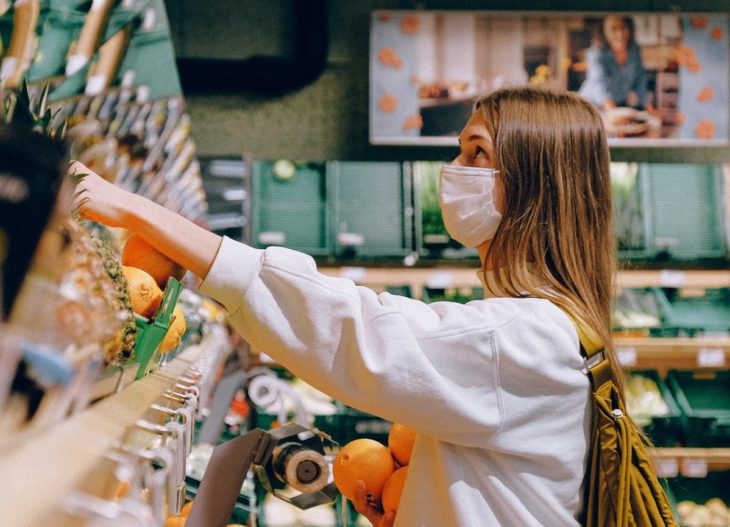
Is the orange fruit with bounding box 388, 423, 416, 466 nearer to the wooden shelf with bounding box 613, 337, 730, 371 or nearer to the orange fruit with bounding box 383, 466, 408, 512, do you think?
the orange fruit with bounding box 383, 466, 408, 512

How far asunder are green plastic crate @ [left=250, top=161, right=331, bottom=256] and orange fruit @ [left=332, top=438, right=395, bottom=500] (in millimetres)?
2688

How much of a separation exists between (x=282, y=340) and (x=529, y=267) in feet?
1.61

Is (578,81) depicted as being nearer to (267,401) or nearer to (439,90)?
(439,90)

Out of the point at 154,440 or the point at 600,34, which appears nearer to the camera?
the point at 154,440

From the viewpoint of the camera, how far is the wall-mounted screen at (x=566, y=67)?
14.7 feet

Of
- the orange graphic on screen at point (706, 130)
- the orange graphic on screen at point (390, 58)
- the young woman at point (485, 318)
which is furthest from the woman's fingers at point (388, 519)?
the orange graphic on screen at point (706, 130)

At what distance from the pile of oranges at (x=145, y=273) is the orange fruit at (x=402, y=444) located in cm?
62

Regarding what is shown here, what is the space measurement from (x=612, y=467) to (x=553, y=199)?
455 mm

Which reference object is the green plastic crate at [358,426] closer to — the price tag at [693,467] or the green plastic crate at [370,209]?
the green plastic crate at [370,209]

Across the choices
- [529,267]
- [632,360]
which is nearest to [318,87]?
[632,360]

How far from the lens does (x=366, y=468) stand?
1.46m

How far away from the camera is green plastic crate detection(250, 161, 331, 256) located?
4156 millimetres

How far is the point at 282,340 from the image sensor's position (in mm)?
1029

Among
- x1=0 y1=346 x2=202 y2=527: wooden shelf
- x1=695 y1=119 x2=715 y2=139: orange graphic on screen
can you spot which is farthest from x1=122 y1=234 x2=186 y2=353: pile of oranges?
x1=695 y1=119 x2=715 y2=139: orange graphic on screen
